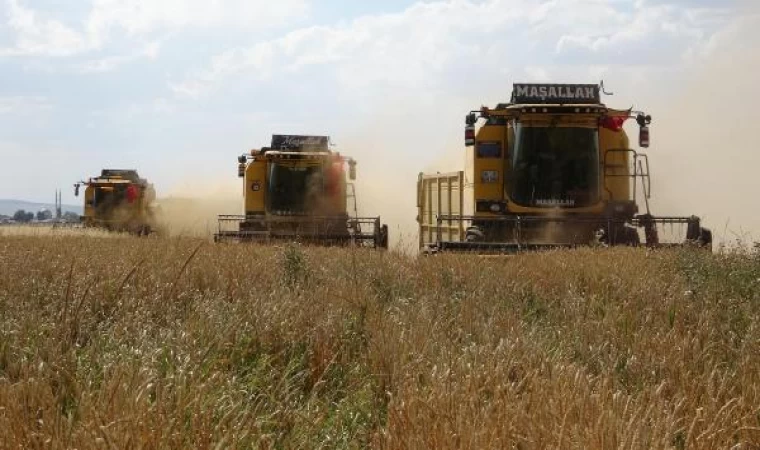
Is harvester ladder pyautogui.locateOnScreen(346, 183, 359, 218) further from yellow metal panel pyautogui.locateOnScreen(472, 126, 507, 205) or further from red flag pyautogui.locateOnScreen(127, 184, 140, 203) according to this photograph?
red flag pyautogui.locateOnScreen(127, 184, 140, 203)

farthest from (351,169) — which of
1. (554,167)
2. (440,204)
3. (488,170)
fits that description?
(554,167)

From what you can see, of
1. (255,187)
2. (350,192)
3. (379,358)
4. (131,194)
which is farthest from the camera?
(131,194)

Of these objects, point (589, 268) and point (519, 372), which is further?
point (589, 268)

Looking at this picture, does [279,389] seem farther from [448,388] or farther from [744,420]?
[744,420]

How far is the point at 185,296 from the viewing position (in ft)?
22.7

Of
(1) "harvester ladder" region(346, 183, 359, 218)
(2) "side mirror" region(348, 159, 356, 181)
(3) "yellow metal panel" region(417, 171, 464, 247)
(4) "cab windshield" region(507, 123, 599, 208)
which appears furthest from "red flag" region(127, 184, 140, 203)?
(4) "cab windshield" region(507, 123, 599, 208)

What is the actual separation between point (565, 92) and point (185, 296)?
1002 cm

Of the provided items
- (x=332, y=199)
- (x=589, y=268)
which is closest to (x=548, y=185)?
(x=589, y=268)

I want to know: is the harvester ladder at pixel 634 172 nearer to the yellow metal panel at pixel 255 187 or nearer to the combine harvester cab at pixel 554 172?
the combine harvester cab at pixel 554 172

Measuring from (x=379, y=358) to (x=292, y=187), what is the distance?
55.3 feet

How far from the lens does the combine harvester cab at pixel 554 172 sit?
1475cm

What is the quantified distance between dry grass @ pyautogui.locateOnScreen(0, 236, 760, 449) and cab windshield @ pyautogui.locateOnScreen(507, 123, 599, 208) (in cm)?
585

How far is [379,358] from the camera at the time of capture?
5039 millimetres

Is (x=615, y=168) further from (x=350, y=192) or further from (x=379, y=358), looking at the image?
(x=379, y=358)
